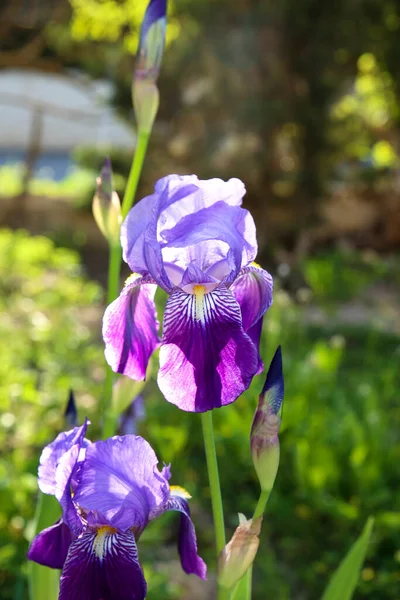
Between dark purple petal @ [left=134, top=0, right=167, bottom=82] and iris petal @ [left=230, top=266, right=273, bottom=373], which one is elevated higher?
dark purple petal @ [left=134, top=0, right=167, bottom=82]

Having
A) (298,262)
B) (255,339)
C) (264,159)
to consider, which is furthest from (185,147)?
(255,339)

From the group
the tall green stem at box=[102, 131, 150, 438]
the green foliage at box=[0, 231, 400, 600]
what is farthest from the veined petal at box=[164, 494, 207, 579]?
the green foliage at box=[0, 231, 400, 600]

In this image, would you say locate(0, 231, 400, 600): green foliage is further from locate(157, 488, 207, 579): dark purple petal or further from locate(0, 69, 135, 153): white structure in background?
locate(0, 69, 135, 153): white structure in background

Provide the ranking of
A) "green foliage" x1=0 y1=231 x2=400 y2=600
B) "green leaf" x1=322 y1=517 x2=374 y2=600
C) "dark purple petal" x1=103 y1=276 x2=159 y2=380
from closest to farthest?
"dark purple petal" x1=103 y1=276 x2=159 y2=380
"green leaf" x1=322 y1=517 x2=374 y2=600
"green foliage" x1=0 y1=231 x2=400 y2=600

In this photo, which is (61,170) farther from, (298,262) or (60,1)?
(298,262)

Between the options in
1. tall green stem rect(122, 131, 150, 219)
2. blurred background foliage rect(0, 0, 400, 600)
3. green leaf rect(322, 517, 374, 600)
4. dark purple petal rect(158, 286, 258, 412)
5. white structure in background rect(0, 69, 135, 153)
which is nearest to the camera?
dark purple petal rect(158, 286, 258, 412)

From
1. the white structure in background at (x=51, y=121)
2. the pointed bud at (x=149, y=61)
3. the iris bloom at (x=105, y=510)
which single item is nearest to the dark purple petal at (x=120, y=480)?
the iris bloom at (x=105, y=510)
